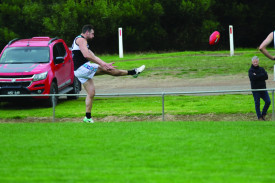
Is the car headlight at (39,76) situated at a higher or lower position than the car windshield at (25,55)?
lower

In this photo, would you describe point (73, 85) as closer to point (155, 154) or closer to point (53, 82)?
point (53, 82)

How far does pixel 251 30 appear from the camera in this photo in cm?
4653

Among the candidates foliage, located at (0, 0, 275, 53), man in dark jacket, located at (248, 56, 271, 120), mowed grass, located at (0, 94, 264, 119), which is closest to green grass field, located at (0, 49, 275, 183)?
man in dark jacket, located at (248, 56, 271, 120)

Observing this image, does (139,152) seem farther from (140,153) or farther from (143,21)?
(143,21)

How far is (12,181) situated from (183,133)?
4098mm

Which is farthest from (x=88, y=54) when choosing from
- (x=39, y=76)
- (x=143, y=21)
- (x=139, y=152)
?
(x=143, y=21)

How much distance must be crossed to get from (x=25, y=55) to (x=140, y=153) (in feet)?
33.4

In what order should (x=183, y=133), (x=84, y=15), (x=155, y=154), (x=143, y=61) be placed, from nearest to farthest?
(x=155, y=154)
(x=183, y=133)
(x=143, y=61)
(x=84, y=15)

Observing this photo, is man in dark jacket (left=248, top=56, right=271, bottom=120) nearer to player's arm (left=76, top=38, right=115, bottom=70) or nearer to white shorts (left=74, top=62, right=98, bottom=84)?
player's arm (left=76, top=38, right=115, bottom=70)

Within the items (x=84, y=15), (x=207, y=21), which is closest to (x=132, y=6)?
(x=84, y=15)

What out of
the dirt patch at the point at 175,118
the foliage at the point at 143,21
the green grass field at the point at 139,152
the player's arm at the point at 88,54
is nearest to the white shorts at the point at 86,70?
the player's arm at the point at 88,54

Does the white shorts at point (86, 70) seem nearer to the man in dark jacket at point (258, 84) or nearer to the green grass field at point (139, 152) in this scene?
the green grass field at point (139, 152)

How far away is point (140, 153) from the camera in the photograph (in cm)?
838

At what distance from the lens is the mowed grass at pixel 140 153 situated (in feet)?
23.1
